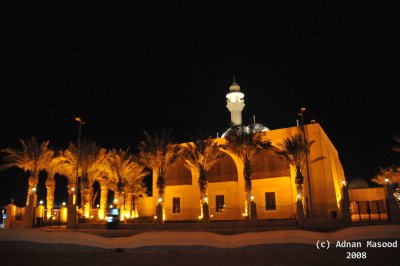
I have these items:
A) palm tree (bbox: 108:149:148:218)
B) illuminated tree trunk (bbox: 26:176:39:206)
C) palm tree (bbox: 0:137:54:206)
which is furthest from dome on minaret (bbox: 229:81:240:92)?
illuminated tree trunk (bbox: 26:176:39:206)

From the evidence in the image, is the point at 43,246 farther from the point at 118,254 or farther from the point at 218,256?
the point at 218,256

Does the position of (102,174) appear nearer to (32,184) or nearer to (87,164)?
(87,164)

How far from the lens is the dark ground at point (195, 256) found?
11883 mm

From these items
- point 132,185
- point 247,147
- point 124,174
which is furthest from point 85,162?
point 247,147

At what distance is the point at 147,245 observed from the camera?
14531mm

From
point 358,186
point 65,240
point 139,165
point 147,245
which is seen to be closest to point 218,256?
point 147,245

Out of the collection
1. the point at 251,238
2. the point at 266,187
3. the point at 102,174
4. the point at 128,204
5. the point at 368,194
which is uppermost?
the point at 102,174

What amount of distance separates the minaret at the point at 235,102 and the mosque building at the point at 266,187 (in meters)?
10.5

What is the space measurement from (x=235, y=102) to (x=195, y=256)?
32.0 m

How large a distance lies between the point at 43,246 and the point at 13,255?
145 cm

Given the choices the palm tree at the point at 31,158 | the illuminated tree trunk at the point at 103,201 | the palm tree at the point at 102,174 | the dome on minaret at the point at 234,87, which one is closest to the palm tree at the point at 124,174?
the palm tree at the point at 102,174

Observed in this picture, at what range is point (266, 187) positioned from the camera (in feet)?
104

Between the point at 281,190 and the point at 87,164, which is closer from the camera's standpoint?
the point at 87,164

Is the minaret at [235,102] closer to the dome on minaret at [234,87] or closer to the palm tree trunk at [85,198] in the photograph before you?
the dome on minaret at [234,87]
